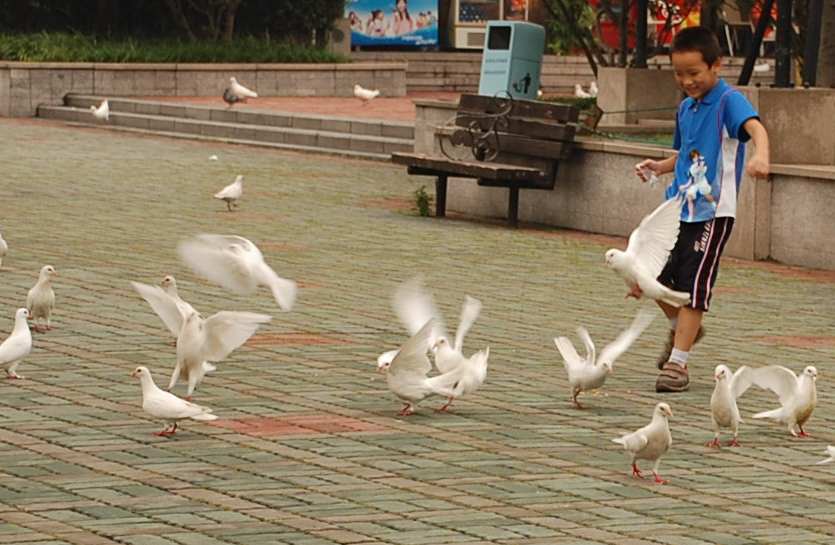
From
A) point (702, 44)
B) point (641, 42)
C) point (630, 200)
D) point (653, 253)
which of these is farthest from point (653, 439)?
point (641, 42)

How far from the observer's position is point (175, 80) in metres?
35.8

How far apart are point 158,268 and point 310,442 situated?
20.2ft

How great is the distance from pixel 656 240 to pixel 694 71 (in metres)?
0.88

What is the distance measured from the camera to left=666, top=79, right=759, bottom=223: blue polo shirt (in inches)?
386

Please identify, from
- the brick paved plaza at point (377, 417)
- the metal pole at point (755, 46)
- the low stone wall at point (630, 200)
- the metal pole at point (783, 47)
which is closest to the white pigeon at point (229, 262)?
the brick paved plaza at point (377, 417)

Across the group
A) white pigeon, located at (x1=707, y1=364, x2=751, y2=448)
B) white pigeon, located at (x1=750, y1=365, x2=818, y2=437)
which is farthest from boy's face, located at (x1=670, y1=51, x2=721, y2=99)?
white pigeon, located at (x1=707, y1=364, x2=751, y2=448)

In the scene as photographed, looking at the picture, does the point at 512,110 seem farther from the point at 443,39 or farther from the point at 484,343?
the point at 443,39

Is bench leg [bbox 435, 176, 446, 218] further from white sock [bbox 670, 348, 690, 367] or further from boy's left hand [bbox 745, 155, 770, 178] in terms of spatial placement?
boy's left hand [bbox 745, 155, 770, 178]

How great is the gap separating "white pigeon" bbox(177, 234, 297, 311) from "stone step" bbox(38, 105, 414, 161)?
643 inches

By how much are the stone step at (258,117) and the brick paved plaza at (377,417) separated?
10073 mm

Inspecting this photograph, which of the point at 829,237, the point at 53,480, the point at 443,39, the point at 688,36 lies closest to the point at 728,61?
the point at 443,39

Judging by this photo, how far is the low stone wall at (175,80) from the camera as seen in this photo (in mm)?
33812

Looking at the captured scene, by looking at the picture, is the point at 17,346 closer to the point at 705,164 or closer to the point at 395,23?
the point at 705,164

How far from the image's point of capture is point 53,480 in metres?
7.31
